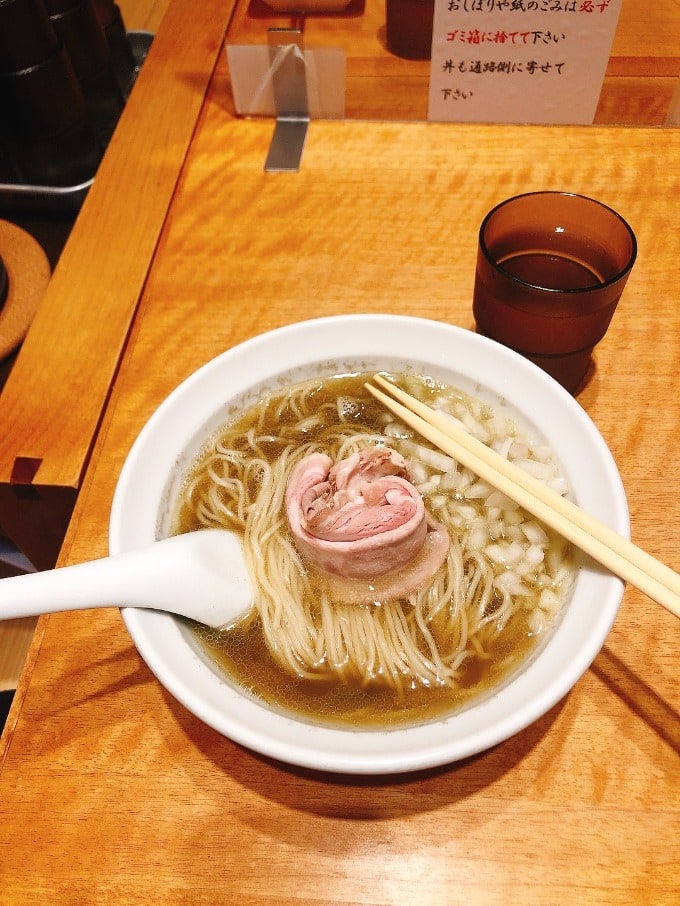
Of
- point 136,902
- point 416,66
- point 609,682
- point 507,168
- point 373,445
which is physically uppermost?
point 416,66

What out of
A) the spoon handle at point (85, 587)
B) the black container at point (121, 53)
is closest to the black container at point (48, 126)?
the black container at point (121, 53)

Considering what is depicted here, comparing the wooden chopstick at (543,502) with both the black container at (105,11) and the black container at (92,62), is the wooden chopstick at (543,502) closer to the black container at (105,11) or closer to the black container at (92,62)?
Answer: the black container at (92,62)

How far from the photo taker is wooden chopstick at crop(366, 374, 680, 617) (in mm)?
1051

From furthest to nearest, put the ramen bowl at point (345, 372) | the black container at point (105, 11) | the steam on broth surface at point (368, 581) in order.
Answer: the black container at point (105, 11) < the steam on broth surface at point (368, 581) < the ramen bowl at point (345, 372)

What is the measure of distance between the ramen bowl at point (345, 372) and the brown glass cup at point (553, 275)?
14 cm

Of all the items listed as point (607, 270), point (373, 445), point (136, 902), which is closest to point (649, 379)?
point (607, 270)

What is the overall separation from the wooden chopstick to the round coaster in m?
1.24

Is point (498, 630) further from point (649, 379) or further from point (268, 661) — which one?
point (649, 379)

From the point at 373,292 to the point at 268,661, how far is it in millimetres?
1064

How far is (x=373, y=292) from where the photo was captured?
6.05 feet

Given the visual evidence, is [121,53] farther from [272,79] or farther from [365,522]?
[365,522]

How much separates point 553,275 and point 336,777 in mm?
1215

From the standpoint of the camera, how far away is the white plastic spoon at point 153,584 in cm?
100

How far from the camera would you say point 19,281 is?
2219 millimetres
